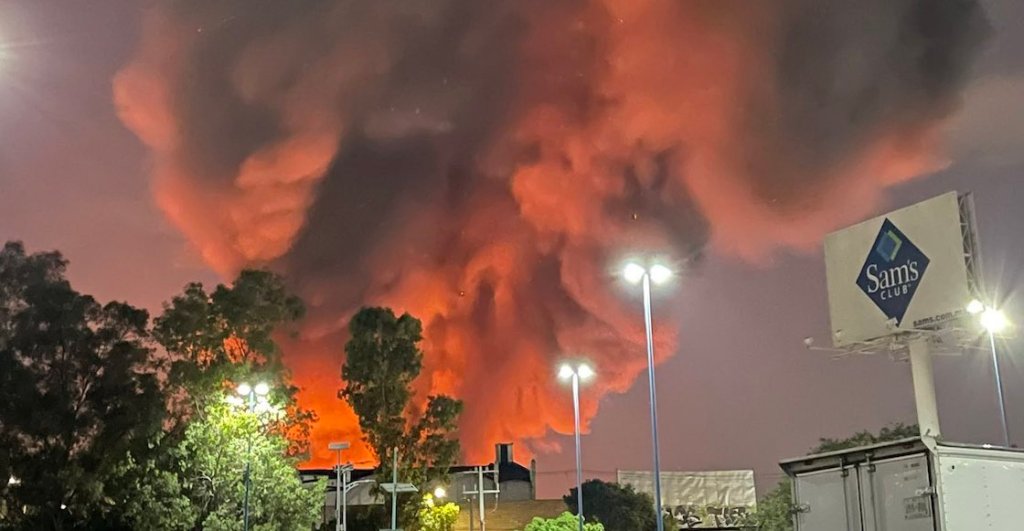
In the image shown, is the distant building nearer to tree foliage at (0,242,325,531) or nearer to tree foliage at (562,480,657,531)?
tree foliage at (562,480,657,531)

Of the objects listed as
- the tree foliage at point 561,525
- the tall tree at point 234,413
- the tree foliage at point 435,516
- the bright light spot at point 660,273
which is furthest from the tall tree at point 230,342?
the bright light spot at point 660,273

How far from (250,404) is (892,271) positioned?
2558cm

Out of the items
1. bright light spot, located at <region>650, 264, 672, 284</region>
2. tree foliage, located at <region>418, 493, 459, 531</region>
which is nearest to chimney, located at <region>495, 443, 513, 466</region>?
tree foliage, located at <region>418, 493, 459, 531</region>

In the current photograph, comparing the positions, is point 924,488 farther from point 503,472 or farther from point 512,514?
point 503,472

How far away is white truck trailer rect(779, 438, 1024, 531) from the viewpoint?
39.5ft

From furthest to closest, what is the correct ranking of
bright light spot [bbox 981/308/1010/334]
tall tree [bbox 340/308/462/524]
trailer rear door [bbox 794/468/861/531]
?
tall tree [bbox 340/308/462/524] → bright light spot [bbox 981/308/1010/334] → trailer rear door [bbox 794/468/861/531]

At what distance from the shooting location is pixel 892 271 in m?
20.2

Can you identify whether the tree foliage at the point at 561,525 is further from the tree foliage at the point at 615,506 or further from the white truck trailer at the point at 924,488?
the white truck trailer at the point at 924,488

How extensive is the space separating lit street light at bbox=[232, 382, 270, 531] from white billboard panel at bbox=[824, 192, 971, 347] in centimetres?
2171

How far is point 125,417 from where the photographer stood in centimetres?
3956

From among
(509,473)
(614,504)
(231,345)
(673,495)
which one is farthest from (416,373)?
(673,495)

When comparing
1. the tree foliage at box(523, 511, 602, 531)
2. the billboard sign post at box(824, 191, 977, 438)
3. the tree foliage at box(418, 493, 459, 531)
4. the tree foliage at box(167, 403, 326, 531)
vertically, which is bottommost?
the tree foliage at box(523, 511, 602, 531)

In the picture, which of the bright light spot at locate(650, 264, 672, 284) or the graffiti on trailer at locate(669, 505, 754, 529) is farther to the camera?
the graffiti on trailer at locate(669, 505, 754, 529)

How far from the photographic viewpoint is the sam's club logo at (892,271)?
64.8 feet
